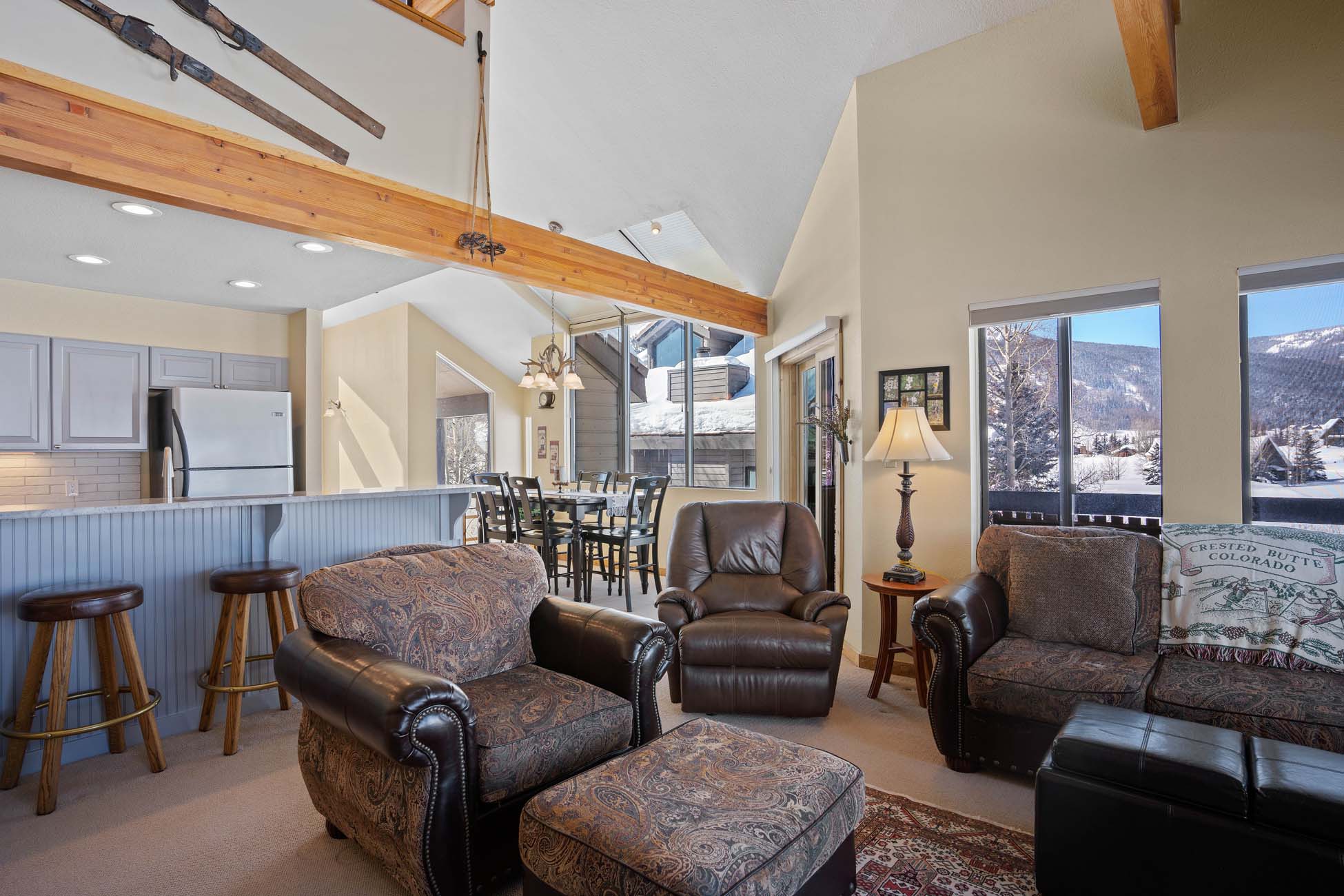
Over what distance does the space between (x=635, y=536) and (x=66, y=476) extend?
3.97 meters

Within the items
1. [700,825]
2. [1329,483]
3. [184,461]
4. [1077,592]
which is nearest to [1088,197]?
[1329,483]

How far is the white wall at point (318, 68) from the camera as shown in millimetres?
2355

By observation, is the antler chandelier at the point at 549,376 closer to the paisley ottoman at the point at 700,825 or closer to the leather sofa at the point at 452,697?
the leather sofa at the point at 452,697

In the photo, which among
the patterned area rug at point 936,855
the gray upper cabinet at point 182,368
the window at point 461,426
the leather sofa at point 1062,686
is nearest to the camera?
the patterned area rug at point 936,855

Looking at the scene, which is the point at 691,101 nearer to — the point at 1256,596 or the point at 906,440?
the point at 906,440

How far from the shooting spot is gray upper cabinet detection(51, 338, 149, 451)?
168 inches

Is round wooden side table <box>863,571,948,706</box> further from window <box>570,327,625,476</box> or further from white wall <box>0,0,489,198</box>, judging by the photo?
window <box>570,327,625,476</box>

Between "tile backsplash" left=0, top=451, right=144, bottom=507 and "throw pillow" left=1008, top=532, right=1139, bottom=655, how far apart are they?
530cm

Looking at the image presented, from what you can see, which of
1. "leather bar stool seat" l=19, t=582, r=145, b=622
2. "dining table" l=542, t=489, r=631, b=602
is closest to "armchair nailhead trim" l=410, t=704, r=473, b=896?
"leather bar stool seat" l=19, t=582, r=145, b=622

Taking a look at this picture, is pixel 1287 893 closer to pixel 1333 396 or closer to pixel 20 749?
pixel 1333 396

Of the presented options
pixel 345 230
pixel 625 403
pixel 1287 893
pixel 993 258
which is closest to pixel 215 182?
pixel 345 230

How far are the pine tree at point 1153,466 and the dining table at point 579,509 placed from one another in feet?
11.8

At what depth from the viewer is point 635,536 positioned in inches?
223

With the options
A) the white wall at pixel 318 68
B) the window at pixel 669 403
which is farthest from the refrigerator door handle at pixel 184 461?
the window at pixel 669 403
